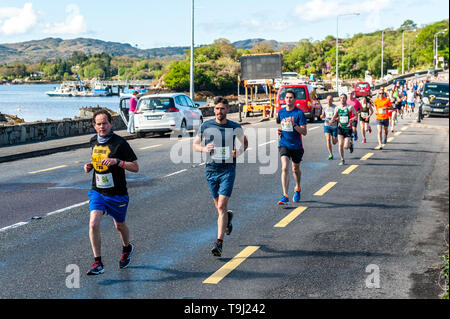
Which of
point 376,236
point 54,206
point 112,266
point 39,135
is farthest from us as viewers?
point 39,135

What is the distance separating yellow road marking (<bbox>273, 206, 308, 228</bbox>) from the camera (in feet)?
29.6

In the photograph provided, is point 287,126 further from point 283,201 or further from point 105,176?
point 105,176

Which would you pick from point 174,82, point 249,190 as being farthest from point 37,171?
point 174,82

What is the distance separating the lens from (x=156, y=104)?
80.7 feet

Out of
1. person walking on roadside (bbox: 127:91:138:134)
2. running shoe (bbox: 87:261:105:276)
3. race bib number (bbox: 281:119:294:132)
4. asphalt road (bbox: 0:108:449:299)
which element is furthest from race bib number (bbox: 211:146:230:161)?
person walking on roadside (bbox: 127:91:138:134)

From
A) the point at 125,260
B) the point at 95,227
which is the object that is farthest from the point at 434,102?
the point at 95,227

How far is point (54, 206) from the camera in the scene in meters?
10.6

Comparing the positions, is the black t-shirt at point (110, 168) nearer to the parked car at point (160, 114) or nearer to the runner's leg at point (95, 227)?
the runner's leg at point (95, 227)

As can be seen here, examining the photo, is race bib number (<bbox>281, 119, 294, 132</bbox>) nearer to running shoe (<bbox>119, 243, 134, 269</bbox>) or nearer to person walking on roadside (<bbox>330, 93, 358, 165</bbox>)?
running shoe (<bbox>119, 243, 134, 269</bbox>)

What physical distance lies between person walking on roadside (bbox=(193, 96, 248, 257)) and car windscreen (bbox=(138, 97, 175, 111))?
55.6 feet

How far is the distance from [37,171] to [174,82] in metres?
154

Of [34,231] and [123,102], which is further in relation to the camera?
[123,102]

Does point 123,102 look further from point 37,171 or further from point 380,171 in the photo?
point 380,171

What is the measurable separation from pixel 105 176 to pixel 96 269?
3.22 ft
